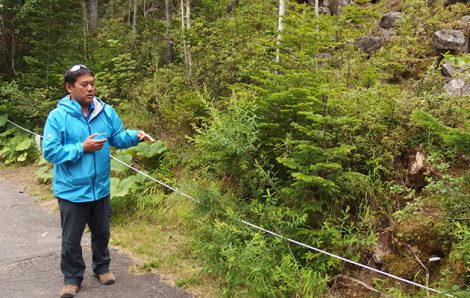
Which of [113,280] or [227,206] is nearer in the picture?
[113,280]

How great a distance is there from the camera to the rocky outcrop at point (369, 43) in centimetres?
935

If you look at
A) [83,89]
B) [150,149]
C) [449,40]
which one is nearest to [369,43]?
[449,40]

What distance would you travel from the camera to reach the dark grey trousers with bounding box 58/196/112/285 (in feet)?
13.6

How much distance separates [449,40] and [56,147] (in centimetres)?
748

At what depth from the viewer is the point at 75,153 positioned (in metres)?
3.91

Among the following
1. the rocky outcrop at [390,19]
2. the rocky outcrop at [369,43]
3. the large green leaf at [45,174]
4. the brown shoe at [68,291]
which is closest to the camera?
the brown shoe at [68,291]

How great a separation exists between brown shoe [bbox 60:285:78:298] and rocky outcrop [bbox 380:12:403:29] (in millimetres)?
9109

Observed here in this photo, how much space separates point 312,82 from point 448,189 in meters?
2.05

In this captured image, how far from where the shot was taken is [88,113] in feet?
14.0

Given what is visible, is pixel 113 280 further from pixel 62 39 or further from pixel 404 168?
pixel 62 39

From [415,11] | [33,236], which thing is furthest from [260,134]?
[415,11]

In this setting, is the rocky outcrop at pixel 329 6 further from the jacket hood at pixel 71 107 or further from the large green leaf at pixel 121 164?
the jacket hood at pixel 71 107

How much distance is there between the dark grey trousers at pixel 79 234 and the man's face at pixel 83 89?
40.2 inches

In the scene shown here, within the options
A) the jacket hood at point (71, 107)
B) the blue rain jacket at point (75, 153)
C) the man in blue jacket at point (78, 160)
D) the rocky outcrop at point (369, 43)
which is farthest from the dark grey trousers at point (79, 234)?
the rocky outcrop at point (369, 43)
